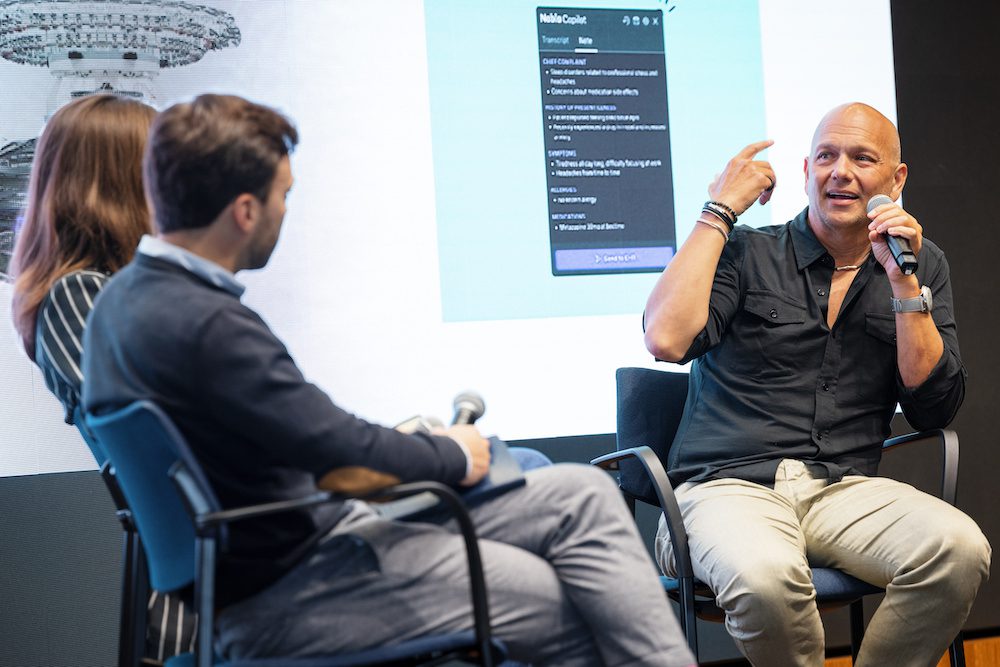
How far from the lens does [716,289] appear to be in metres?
2.37

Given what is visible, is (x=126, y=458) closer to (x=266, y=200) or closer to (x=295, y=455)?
(x=295, y=455)

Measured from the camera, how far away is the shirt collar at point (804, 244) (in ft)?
7.92

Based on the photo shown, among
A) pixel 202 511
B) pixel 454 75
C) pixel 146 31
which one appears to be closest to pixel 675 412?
pixel 454 75

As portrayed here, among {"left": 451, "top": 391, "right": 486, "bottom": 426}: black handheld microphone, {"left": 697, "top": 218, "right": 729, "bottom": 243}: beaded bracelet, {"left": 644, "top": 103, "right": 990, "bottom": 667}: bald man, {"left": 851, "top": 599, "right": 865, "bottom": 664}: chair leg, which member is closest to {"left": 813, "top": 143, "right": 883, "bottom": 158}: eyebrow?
{"left": 644, "top": 103, "right": 990, "bottom": 667}: bald man

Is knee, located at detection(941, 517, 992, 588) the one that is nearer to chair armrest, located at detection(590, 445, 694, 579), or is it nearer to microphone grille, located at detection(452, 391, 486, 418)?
chair armrest, located at detection(590, 445, 694, 579)

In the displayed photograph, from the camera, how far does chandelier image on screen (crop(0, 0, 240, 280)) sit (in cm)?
262

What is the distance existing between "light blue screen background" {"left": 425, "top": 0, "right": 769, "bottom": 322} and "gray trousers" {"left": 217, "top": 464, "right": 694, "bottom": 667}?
1.39 meters

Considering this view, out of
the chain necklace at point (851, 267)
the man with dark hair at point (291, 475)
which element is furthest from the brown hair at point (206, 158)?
the chain necklace at point (851, 267)

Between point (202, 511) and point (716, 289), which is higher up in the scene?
point (716, 289)

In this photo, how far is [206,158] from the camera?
4.56 ft

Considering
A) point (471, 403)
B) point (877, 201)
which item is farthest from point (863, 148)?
point (471, 403)

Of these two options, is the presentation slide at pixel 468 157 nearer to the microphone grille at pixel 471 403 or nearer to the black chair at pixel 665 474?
the black chair at pixel 665 474

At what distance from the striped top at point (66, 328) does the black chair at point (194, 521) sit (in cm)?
24

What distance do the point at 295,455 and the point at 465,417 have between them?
0.35m
